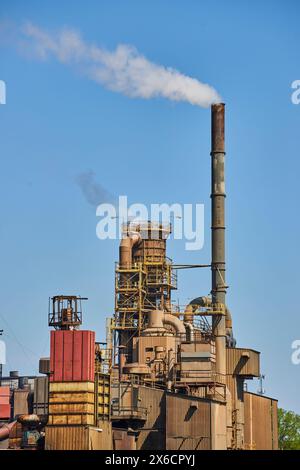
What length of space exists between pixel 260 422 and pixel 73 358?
28096 mm

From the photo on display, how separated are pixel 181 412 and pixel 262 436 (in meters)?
18.1

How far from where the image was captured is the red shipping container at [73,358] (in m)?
84.2

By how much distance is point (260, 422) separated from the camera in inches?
4225

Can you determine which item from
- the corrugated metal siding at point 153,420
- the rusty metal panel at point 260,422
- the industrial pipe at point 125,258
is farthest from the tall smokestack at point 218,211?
the corrugated metal siding at point 153,420

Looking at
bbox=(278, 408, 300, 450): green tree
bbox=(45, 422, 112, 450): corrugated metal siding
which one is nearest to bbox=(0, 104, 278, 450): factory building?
bbox=(45, 422, 112, 450): corrugated metal siding

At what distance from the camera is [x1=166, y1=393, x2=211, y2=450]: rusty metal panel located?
9050cm

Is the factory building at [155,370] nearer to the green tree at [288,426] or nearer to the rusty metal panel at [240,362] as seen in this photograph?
the rusty metal panel at [240,362]

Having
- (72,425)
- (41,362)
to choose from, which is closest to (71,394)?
(72,425)

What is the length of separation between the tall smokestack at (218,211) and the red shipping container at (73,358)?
20.5 m

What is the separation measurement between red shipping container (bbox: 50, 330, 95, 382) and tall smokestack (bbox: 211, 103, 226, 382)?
20.5 m
